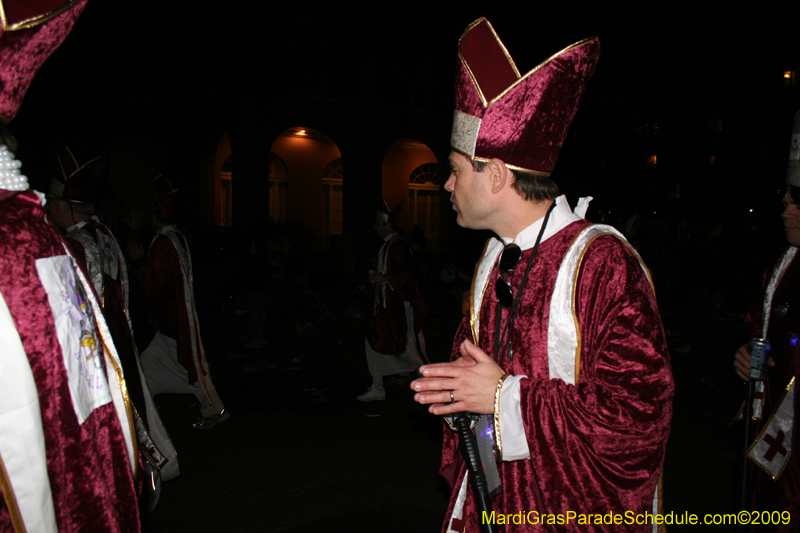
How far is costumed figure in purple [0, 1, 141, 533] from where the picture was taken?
3.99 ft

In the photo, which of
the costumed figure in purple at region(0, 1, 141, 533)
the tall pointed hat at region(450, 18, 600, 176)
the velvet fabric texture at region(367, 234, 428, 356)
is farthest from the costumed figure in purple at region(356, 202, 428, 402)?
the costumed figure in purple at region(0, 1, 141, 533)

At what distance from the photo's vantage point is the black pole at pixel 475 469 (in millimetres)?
1600

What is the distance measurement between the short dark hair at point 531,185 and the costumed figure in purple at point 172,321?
4.07m

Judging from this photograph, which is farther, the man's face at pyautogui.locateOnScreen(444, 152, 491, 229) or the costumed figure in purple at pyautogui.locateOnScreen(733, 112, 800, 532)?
the costumed figure in purple at pyautogui.locateOnScreen(733, 112, 800, 532)

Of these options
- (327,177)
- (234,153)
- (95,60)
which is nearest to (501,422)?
(95,60)

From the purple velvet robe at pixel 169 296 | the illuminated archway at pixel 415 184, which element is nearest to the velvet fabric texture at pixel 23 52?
the purple velvet robe at pixel 169 296

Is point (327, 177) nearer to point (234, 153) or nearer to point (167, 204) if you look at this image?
point (234, 153)

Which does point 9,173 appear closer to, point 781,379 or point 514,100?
point 514,100

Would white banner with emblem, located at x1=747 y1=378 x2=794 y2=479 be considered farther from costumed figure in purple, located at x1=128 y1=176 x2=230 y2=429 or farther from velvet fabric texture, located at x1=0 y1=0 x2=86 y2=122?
costumed figure in purple, located at x1=128 y1=176 x2=230 y2=429

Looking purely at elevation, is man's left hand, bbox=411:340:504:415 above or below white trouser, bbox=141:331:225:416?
above

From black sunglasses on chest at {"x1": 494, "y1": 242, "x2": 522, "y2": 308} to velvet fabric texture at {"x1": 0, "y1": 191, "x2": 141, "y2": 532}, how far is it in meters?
1.22

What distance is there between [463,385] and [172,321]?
169 inches

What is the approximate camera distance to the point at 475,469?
1.65 m

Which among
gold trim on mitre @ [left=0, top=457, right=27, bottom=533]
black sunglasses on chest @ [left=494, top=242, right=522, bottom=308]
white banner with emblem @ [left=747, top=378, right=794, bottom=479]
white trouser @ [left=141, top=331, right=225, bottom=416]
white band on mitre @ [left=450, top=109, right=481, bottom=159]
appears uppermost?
white band on mitre @ [left=450, top=109, right=481, bottom=159]
